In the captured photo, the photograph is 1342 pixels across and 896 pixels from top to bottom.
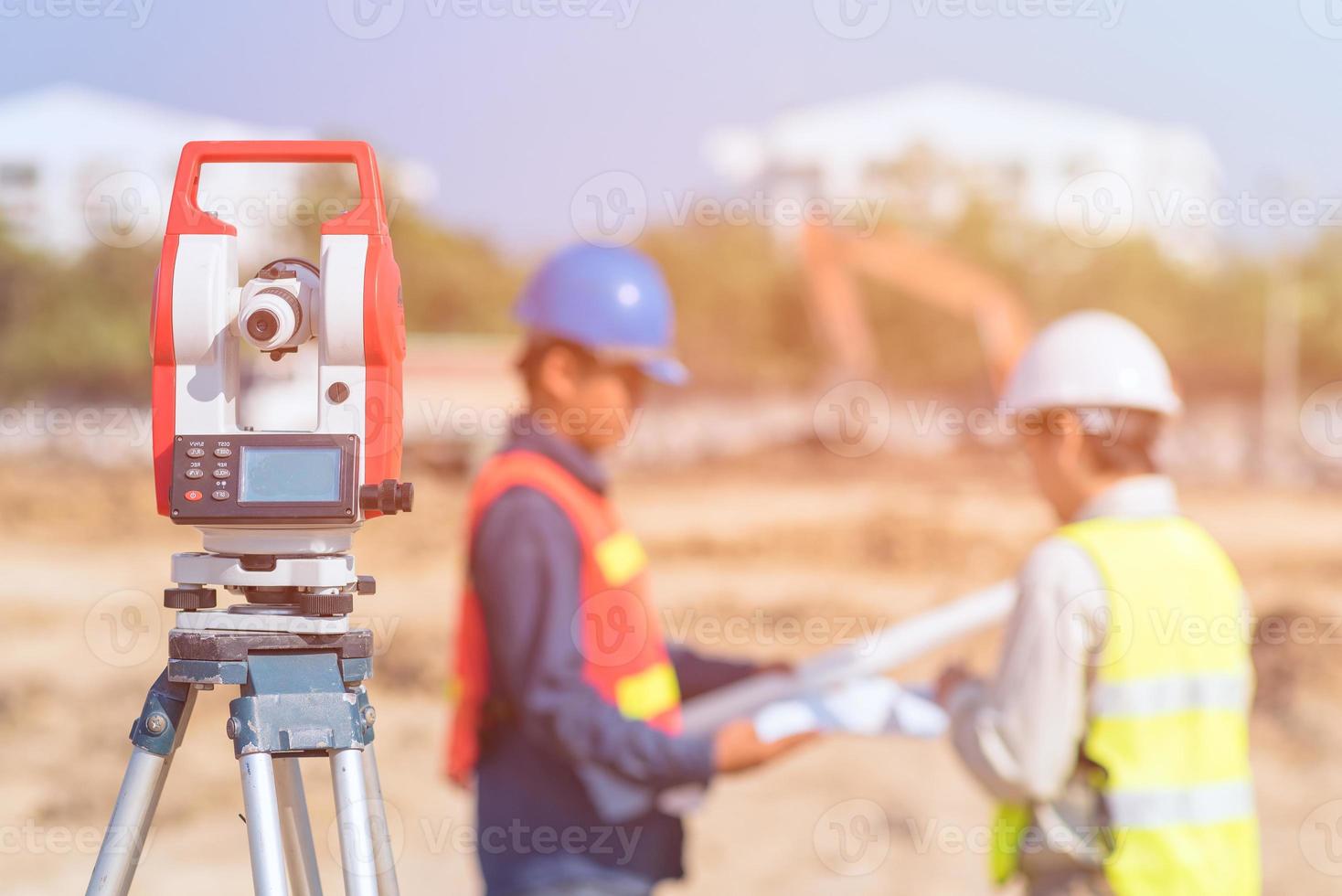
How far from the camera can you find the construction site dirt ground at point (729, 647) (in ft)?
19.7

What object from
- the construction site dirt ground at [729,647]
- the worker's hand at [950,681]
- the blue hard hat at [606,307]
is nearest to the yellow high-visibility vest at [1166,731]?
the worker's hand at [950,681]

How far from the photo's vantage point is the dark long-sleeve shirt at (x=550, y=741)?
7.72 feet

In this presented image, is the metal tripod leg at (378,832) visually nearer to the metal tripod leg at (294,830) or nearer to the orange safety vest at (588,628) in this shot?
the metal tripod leg at (294,830)

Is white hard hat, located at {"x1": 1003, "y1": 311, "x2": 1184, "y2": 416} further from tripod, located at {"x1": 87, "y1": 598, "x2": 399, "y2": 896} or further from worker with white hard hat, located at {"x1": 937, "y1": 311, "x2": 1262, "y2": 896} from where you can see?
tripod, located at {"x1": 87, "y1": 598, "x2": 399, "y2": 896}

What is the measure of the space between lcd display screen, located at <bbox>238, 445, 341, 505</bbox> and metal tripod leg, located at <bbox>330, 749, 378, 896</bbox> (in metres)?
0.33

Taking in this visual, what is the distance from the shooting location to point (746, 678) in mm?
2875

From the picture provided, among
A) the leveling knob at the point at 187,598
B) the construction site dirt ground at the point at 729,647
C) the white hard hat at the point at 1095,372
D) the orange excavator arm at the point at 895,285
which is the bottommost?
the construction site dirt ground at the point at 729,647

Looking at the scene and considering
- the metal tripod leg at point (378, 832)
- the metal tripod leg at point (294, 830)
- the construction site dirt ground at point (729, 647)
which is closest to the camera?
the metal tripod leg at point (378, 832)

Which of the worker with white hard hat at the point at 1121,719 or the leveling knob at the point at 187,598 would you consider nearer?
the leveling knob at the point at 187,598

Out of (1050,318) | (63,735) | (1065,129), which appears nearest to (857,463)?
(1050,318)

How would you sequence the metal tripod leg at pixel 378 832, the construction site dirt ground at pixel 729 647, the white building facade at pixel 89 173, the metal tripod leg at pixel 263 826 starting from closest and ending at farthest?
1. the metal tripod leg at pixel 263 826
2. the metal tripod leg at pixel 378 832
3. the construction site dirt ground at pixel 729 647
4. the white building facade at pixel 89 173

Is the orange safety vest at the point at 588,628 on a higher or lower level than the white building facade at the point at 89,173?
lower

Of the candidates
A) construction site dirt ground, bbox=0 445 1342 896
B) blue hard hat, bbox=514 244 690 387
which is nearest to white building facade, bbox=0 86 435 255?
construction site dirt ground, bbox=0 445 1342 896

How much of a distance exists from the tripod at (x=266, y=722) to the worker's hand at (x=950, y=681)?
1.02 metres
